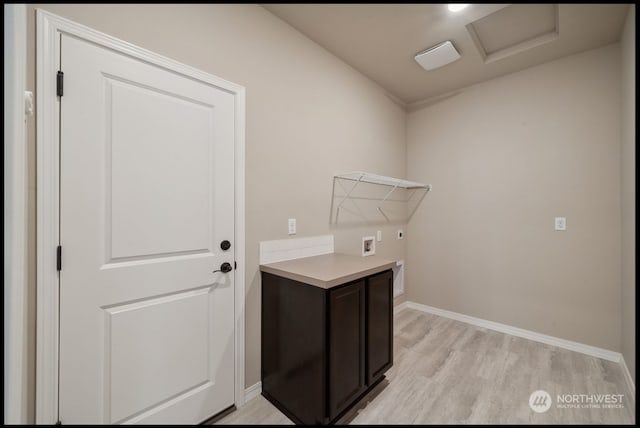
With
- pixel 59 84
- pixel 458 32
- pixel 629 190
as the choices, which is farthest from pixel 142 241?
pixel 629 190

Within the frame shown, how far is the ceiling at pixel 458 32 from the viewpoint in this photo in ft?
6.09

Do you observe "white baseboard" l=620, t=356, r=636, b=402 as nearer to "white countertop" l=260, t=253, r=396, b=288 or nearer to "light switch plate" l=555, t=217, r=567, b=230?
"light switch plate" l=555, t=217, r=567, b=230

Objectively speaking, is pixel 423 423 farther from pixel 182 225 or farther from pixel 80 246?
pixel 80 246

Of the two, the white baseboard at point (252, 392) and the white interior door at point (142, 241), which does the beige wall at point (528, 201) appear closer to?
the white baseboard at point (252, 392)

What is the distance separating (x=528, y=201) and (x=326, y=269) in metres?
2.22

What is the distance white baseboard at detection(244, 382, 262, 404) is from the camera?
1.71 meters

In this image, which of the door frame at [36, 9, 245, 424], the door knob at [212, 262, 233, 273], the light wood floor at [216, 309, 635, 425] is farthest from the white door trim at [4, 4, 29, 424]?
the light wood floor at [216, 309, 635, 425]

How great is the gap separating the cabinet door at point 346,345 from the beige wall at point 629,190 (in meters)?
1.78

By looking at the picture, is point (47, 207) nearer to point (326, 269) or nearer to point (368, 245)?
point (326, 269)

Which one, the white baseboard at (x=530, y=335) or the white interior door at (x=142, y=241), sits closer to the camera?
the white interior door at (x=142, y=241)

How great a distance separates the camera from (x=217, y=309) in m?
1.58

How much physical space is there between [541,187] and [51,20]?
351 centimetres

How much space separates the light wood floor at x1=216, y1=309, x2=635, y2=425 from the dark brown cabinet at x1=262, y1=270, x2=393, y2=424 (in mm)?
141

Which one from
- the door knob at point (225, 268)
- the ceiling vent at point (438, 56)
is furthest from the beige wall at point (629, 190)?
the door knob at point (225, 268)
